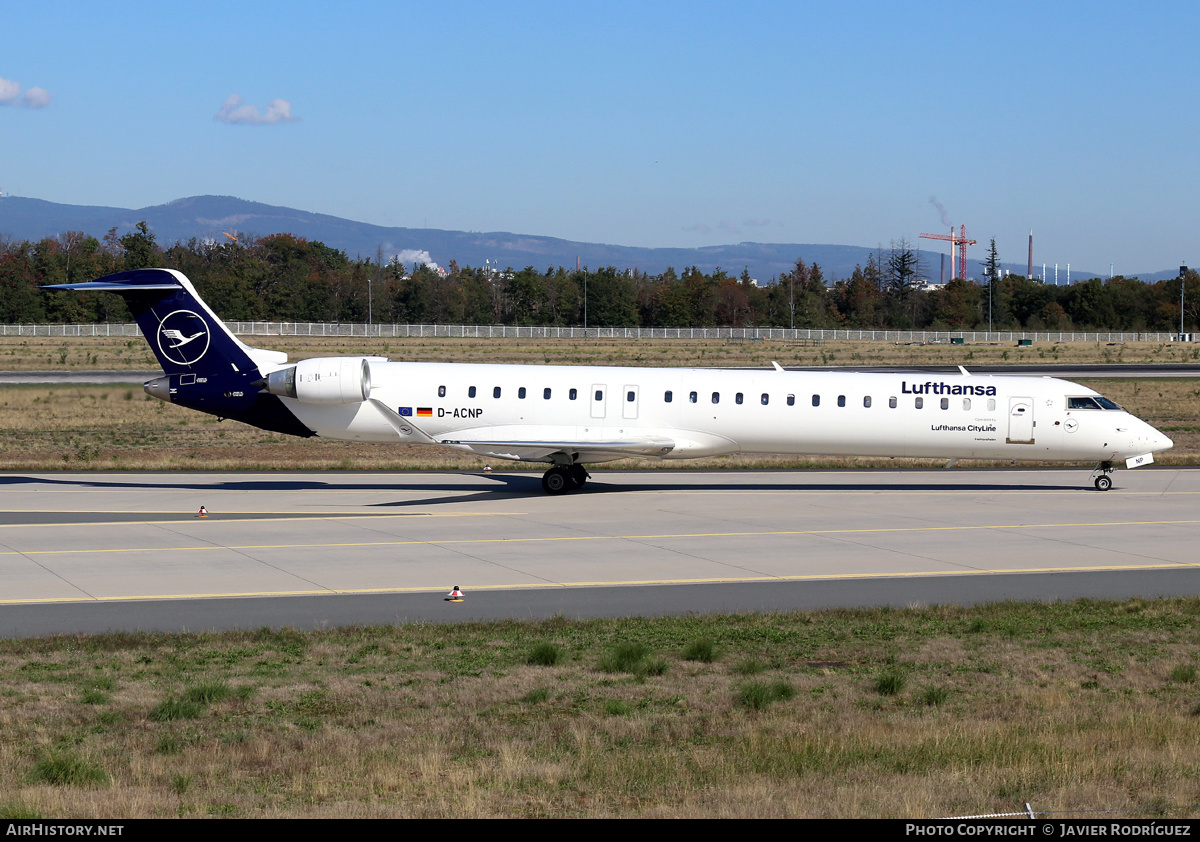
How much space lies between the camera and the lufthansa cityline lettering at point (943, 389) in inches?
1089

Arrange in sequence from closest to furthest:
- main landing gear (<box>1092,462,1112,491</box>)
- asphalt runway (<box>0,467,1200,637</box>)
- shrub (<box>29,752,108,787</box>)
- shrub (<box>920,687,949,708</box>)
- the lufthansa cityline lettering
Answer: shrub (<box>29,752,108,787</box>) → shrub (<box>920,687,949,708</box>) → asphalt runway (<box>0,467,1200,637</box>) → the lufthansa cityline lettering → main landing gear (<box>1092,462,1112,491</box>)

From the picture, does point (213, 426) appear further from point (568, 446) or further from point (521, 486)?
point (568, 446)

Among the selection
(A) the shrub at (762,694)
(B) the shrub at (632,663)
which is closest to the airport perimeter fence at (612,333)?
(B) the shrub at (632,663)

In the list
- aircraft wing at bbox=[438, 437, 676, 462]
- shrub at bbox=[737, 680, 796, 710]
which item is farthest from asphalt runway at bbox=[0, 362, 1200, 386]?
shrub at bbox=[737, 680, 796, 710]

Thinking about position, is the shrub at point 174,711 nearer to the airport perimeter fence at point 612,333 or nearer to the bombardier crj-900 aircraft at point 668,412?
the bombardier crj-900 aircraft at point 668,412

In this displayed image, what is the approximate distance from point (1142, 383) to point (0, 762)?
2341 inches

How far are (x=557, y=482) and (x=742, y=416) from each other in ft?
15.0

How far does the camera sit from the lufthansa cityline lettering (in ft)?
90.7

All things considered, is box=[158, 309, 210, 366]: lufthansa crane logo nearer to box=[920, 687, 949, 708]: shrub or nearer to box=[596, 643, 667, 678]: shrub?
box=[596, 643, 667, 678]: shrub

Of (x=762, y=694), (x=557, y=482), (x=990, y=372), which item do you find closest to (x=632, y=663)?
(x=762, y=694)

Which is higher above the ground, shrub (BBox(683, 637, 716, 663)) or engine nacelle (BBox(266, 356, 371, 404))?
engine nacelle (BBox(266, 356, 371, 404))

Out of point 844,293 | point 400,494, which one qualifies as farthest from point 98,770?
point 844,293

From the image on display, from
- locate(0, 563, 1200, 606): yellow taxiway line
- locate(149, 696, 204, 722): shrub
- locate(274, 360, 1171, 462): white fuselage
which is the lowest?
locate(0, 563, 1200, 606): yellow taxiway line

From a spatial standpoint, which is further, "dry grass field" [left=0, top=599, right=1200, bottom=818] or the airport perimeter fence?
the airport perimeter fence
